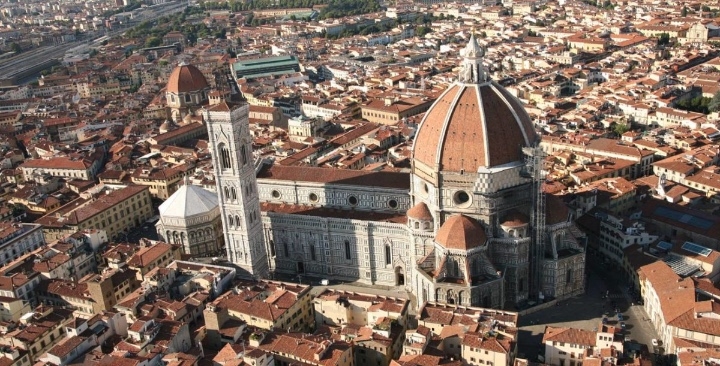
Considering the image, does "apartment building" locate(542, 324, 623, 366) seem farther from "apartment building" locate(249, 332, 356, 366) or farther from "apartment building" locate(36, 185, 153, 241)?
"apartment building" locate(36, 185, 153, 241)

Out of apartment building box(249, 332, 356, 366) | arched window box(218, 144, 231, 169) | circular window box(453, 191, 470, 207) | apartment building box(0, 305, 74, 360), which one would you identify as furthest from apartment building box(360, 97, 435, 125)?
apartment building box(0, 305, 74, 360)

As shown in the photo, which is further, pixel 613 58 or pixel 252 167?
pixel 613 58

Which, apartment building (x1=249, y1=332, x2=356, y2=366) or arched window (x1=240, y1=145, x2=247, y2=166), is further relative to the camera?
arched window (x1=240, y1=145, x2=247, y2=166)

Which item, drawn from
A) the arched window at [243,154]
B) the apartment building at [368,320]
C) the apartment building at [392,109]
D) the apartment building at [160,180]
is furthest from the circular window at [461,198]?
the apartment building at [392,109]

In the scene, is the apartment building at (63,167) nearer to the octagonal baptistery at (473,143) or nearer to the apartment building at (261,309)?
the apartment building at (261,309)

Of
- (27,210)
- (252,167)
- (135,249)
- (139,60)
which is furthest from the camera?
(139,60)

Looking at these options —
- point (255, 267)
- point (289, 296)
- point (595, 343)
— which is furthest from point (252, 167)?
point (595, 343)

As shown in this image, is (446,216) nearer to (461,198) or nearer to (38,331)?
(461,198)

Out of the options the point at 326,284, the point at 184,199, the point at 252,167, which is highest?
the point at 252,167

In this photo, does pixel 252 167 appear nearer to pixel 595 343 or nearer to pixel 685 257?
pixel 595 343
